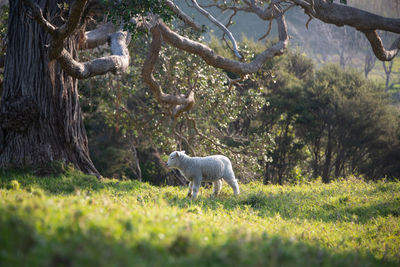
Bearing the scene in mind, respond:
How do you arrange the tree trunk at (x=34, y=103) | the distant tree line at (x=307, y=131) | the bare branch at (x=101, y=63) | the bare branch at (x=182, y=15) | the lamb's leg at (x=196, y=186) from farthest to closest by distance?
1. the distant tree line at (x=307, y=131)
2. the bare branch at (x=182, y=15)
3. the tree trunk at (x=34, y=103)
4. the lamb's leg at (x=196, y=186)
5. the bare branch at (x=101, y=63)

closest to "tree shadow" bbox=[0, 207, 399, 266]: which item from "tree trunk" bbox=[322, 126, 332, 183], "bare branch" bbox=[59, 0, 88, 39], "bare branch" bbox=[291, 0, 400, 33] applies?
"bare branch" bbox=[59, 0, 88, 39]

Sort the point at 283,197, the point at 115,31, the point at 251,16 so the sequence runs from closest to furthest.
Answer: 1. the point at 283,197
2. the point at 115,31
3. the point at 251,16

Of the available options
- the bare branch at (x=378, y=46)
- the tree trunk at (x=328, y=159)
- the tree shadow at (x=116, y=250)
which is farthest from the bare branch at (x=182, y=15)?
the tree trunk at (x=328, y=159)

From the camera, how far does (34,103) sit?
8227 mm

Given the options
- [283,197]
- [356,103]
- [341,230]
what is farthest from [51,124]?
[356,103]

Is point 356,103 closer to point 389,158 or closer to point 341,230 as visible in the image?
point 389,158

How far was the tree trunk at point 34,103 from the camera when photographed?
811cm

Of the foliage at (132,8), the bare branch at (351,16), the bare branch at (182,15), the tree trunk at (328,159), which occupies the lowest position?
the tree trunk at (328,159)

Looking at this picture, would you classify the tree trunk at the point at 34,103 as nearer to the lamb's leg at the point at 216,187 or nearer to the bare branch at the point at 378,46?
the lamb's leg at the point at 216,187

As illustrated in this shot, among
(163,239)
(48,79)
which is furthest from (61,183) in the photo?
(163,239)

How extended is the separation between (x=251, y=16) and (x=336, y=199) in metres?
53.9

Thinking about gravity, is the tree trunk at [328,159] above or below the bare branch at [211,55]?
below

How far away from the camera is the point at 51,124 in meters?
8.51

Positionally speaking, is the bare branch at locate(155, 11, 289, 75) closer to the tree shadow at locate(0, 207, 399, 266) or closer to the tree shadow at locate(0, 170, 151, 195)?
the tree shadow at locate(0, 170, 151, 195)
